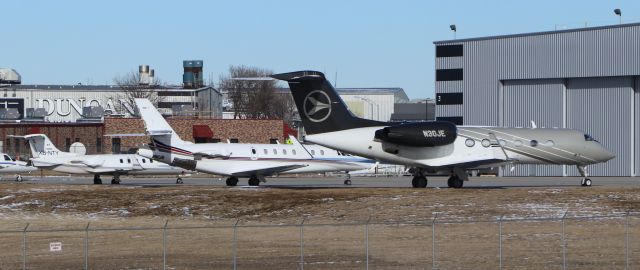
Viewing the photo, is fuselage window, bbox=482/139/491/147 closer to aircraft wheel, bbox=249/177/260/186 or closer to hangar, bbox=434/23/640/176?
aircraft wheel, bbox=249/177/260/186

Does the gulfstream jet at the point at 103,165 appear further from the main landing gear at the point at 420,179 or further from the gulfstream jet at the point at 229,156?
the main landing gear at the point at 420,179

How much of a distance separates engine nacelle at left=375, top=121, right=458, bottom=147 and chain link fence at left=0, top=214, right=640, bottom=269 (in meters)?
11.8

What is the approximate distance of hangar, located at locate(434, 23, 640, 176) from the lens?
82.8 meters

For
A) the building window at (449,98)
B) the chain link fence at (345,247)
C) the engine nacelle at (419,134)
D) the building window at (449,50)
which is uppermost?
the building window at (449,50)

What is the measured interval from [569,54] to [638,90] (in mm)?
6068

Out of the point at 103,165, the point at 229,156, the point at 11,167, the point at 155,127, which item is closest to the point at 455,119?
the point at 103,165

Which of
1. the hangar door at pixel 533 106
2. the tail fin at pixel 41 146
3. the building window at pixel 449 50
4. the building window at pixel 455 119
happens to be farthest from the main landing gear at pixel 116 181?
the building window at pixel 449 50

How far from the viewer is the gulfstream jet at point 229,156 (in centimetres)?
5903

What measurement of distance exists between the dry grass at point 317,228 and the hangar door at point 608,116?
36.7m

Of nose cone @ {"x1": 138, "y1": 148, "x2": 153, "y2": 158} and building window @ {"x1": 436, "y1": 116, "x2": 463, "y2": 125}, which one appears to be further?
building window @ {"x1": 436, "y1": 116, "x2": 463, "y2": 125}

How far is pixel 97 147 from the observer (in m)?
110

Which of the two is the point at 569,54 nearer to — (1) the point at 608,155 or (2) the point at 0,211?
(1) the point at 608,155

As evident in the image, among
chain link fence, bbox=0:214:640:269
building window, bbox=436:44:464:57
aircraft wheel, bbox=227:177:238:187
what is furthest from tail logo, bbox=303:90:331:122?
building window, bbox=436:44:464:57

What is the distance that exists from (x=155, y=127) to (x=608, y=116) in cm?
3957
